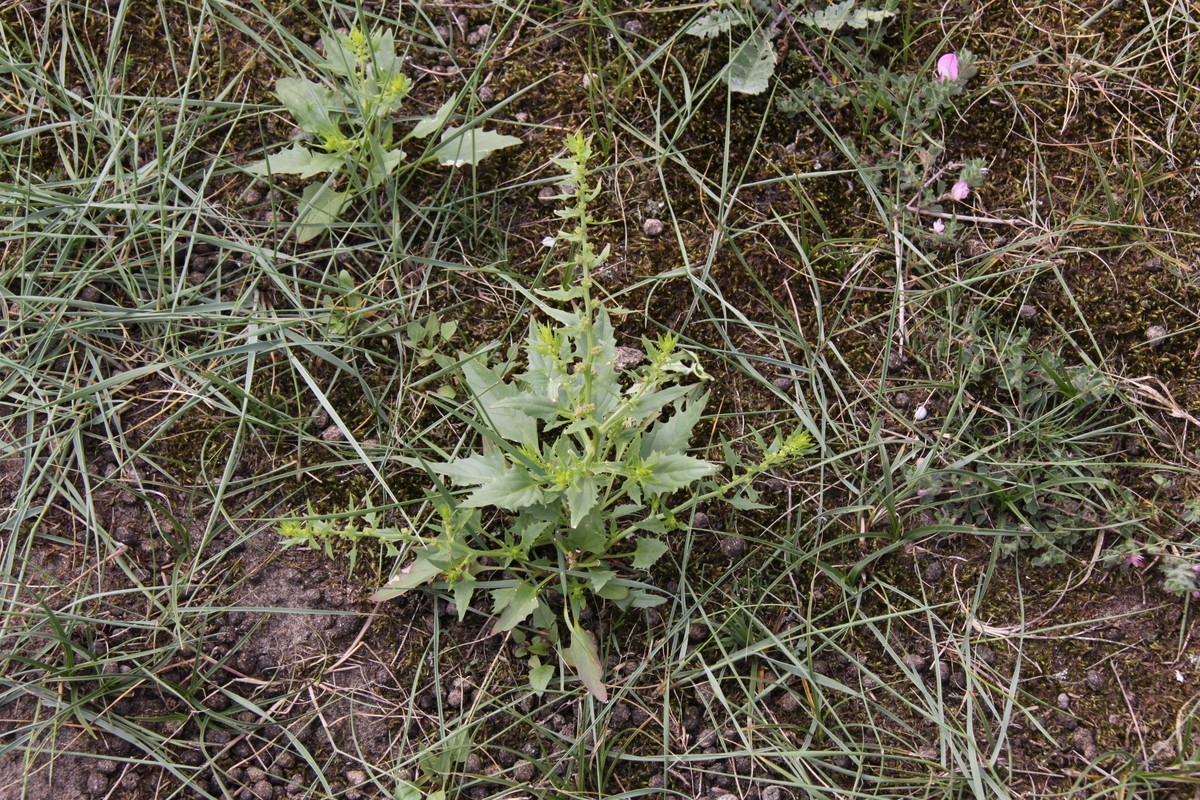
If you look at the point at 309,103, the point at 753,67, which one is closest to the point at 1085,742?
the point at 753,67

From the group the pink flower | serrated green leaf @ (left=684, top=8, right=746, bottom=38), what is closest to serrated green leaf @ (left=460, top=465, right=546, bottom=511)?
serrated green leaf @ (left=684, top=8, right=746, bottom=38)

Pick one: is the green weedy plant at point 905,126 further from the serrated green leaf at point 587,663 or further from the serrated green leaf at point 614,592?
the serrated green leaf at point 587,663

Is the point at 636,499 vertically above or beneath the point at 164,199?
beneath

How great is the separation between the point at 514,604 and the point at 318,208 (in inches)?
53.0

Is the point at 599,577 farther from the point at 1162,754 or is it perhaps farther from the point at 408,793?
the point at 1162,754

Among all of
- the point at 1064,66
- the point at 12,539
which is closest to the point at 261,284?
the point at 12,539

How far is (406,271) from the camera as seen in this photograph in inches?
111

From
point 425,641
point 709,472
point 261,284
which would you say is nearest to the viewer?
point 709,472

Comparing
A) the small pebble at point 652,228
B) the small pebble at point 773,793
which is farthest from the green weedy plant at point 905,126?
the small pebble at point 773,793

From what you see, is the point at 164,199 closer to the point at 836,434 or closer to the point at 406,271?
the point at 406,271

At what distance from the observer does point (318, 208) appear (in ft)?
8.96

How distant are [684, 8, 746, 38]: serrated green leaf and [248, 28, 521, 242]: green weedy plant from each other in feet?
2.27

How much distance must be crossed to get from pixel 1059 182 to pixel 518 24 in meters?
1.82

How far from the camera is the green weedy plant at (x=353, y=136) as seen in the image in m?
2.67
